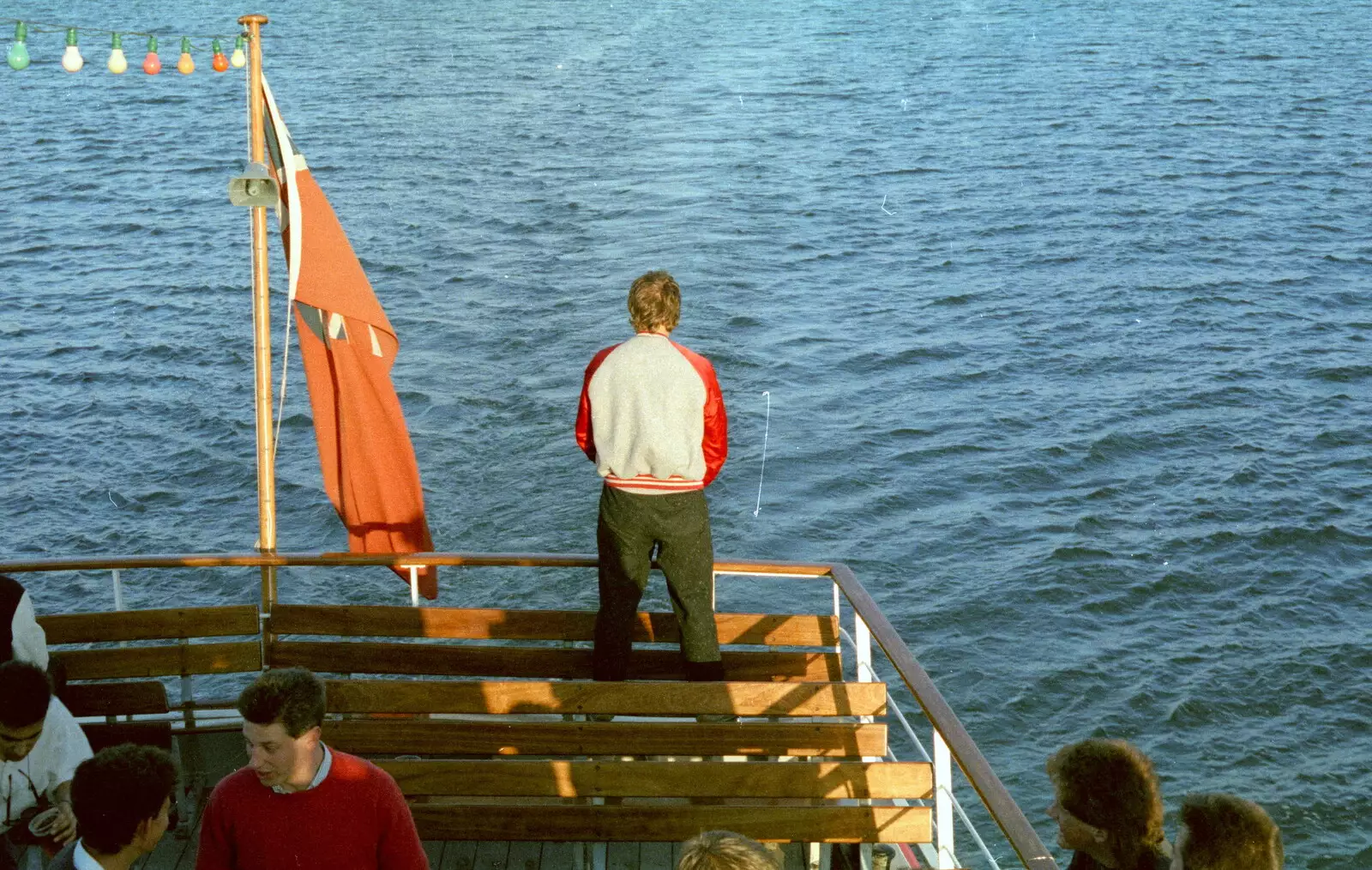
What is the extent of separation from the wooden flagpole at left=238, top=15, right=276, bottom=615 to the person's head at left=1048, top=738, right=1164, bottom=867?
400 cm

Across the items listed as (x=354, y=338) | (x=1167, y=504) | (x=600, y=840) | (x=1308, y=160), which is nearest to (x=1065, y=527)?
(x=1167, y=504)

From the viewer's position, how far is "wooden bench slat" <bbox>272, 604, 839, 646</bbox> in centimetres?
618

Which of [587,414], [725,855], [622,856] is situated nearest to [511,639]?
[622,856]

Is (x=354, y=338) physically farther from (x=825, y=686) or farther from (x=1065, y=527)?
(x=1065, y=527)

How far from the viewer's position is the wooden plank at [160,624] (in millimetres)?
6148

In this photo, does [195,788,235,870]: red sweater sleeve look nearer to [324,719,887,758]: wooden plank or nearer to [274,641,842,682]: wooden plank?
[324,719,887,758]: wooden plank

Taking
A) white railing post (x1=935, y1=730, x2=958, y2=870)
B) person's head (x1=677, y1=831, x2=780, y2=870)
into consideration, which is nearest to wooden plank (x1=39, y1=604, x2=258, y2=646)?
white railing post (x1=935, y1=730, x2=958, y2=870)

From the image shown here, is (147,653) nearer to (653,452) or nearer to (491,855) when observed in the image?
(491,855)

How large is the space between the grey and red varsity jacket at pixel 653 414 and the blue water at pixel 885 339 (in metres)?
8.63

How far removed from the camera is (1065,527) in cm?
1695

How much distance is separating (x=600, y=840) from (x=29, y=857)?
1.97 metres

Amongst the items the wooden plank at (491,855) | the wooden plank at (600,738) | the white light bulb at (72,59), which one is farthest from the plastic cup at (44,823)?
the white light bulb at (72,59)

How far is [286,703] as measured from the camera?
11.9 feet

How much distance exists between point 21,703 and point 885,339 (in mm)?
19225
